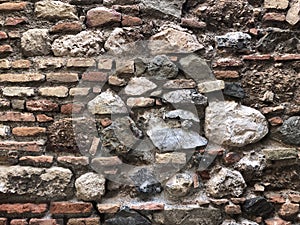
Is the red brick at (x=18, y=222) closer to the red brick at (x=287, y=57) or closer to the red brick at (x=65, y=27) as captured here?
the red brick at (x=65, y=27)

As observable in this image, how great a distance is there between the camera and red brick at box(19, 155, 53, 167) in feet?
5.15

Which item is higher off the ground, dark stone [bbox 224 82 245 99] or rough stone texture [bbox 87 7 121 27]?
rough stone texture [bbox 87 7 121 27]

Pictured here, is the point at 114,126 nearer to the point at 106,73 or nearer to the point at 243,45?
the point at 106,73

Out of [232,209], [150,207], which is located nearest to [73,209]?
[150,207]

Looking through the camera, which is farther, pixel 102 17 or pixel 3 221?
pixel 102 17

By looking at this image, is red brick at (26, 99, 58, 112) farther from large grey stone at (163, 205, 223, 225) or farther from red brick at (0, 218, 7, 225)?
large grey stone at (163, 205, 223, 225)

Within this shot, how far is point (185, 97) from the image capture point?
5.27 feet

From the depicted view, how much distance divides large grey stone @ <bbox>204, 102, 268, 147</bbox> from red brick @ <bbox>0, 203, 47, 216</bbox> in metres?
0.77

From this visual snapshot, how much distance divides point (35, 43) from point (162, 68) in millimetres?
568

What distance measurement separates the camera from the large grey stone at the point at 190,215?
5.07ft

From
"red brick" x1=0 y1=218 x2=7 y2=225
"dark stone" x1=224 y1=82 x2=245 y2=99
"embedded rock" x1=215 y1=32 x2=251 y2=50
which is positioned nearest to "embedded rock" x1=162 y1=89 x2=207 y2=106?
"dark stone" x1=224 y1=82 x2=245 y2=99

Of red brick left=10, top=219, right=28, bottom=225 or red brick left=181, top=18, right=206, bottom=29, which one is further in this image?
red brick left=181, top=18, right=206, bottom=29

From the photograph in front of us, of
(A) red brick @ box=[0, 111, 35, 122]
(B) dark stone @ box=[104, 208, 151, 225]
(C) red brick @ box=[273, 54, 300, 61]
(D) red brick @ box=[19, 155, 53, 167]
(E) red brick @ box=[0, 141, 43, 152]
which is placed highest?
(C) red brick @ box=[273, 54, 300, 61]

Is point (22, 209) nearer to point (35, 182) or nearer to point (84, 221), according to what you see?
point (35, 182)
